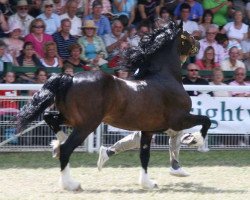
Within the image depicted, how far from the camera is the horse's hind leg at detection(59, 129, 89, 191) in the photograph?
312 inches

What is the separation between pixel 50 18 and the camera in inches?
503

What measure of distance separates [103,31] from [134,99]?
504 centimetres

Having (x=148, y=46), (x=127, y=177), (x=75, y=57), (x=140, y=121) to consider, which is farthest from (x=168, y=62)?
(x=75, y=57)

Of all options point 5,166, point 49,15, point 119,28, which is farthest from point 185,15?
point 5,166

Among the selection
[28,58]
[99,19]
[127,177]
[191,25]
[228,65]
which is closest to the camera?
[127,177]

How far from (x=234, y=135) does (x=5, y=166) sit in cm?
366

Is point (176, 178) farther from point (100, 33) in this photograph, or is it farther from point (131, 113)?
point (100, 33)

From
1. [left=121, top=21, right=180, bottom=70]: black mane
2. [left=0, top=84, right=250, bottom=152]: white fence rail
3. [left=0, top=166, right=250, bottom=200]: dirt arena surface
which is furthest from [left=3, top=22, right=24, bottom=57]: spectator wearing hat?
[left=121, top=21, right=180, bottom=70]: black mane

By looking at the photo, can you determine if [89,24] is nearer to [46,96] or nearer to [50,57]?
[50,57]

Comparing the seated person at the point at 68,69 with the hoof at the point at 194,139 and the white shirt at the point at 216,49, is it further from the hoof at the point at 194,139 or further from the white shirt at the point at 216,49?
the hoof at the point at 194,139

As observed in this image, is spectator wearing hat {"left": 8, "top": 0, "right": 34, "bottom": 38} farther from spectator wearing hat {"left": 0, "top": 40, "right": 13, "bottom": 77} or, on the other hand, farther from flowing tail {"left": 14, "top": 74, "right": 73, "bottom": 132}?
flowing tail {"left": 14, "top": 74, "right": 73, "bottom": 132}

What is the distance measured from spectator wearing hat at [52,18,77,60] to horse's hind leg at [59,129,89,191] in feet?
15.0

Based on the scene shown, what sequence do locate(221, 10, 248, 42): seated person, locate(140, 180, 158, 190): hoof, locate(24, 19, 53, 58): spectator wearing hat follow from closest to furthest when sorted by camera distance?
locate(140, 180, 158, 190): hoof < locate(24, 19, 53, 58): spectator wearing hat < locate(221, 10, 248, 42): seated person

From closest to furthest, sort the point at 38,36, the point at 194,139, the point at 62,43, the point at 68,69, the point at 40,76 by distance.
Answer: the point at 194,139
the point at 40,76
the point at 68,69
the point at 38,36
the point at 62,43
